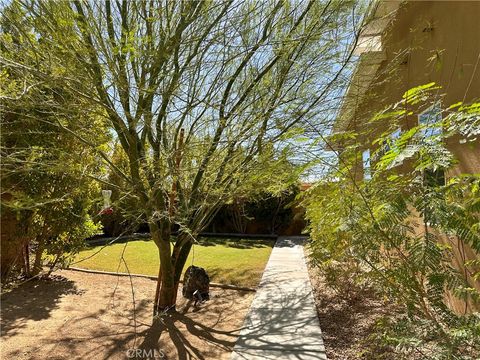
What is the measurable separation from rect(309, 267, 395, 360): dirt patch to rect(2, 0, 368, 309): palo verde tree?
2.65 metres

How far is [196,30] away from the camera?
4488 millimetres

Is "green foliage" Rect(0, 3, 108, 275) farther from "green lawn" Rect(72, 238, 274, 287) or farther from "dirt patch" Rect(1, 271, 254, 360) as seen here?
"green lawn" Rect(72, 238, 274, 287)

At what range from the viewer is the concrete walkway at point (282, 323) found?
486 centimetres

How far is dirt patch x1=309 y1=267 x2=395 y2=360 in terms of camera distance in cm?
462

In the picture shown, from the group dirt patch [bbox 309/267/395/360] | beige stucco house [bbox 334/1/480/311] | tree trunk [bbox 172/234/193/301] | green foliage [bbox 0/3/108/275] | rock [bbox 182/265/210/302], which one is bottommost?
dirt patch [bbox 309/267/395/360]

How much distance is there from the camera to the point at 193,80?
5301mm

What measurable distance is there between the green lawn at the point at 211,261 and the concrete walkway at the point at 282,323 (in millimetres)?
740

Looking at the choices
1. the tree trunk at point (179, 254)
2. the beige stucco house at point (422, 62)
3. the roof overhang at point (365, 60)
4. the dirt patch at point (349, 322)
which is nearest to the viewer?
the dirt patch at point (349, 322)

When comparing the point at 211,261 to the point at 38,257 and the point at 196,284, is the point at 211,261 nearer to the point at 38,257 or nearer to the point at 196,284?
the point at 196,284

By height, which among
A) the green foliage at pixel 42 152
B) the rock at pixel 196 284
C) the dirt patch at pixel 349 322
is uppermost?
the green foliage at pixel 42 152

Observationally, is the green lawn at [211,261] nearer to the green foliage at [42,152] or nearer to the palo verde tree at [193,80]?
the green foliage at [42,152]

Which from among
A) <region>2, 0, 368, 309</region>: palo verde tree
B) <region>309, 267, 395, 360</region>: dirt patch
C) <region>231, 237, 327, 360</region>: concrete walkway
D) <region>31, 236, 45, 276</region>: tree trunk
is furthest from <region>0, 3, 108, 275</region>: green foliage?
<region>309, 267, 395, 360</region>: dirt patch

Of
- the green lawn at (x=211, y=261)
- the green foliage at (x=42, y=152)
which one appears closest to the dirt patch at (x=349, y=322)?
the green lawn at (x=211, y=261)

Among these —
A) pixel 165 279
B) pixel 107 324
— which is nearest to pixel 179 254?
pixel 165 279
